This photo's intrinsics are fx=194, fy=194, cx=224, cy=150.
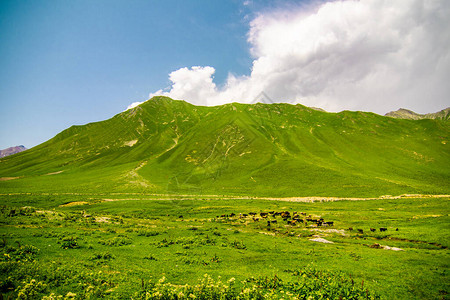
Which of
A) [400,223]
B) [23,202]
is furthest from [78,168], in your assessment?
[400,223]

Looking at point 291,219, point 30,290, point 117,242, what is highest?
point 30,290

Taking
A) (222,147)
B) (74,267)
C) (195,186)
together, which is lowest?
(195,186)

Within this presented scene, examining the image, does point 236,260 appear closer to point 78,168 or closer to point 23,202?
point 23,202

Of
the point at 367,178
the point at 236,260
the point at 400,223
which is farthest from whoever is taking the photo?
the point at 367,178

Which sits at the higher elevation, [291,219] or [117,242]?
[117,242]

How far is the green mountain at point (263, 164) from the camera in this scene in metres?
97.5

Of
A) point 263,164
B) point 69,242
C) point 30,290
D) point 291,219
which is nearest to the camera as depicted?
point 30,290

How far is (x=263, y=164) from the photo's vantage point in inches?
5148

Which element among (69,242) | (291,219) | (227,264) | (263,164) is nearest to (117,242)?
(69,242)

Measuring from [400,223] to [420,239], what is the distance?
445 inches

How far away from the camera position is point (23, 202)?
63.0 meters

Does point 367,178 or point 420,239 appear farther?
point 367,178

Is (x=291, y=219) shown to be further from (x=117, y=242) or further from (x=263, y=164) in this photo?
(x=263, y=164)

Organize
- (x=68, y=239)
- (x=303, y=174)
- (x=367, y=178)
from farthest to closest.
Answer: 1. (x=303, y=174)
2. (x=367, y=178)
3. (x=68, y=239)
